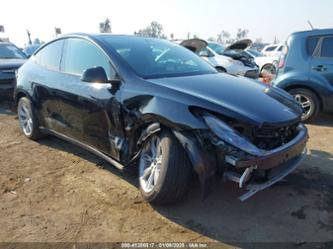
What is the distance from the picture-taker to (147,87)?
140 inches

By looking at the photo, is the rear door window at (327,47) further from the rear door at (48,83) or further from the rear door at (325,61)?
the rear door at (48,83)

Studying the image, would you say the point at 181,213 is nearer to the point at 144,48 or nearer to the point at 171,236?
the point at 171,236

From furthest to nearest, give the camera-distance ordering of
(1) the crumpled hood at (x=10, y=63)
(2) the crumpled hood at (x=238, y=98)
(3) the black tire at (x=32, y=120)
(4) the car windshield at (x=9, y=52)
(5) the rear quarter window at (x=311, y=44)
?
(4) the car windshield at (x=9, y=52) → (1) the crumpled hood at (x=10, y=63) → (5) the rear quarter window at (x=311, y=44) → (3) the black tire at (x=32, y=120) → (2) the crumpled hood at (x=238, y=98)

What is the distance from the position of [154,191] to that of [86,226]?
2.21ft

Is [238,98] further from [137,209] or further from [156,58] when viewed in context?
[137,209]

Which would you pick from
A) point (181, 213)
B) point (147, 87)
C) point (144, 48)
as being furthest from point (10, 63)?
point (181, 213)

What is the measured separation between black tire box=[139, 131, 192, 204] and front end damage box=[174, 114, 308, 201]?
4.6 inches

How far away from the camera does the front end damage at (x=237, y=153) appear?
2.95m

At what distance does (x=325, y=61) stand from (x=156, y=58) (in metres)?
3.79

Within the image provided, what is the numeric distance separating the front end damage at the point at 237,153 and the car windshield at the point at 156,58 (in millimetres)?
1044

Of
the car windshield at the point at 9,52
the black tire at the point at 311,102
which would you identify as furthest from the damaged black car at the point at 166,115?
the car windshield at the point at 9,52

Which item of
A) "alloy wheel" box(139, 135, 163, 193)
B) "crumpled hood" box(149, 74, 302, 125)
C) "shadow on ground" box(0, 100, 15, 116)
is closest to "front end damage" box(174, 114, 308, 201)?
Answer: "crumpled hood" box(149, 74, 302, 125)

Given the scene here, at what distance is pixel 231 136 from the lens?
2977 mm

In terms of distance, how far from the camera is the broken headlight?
2945 millimetres
